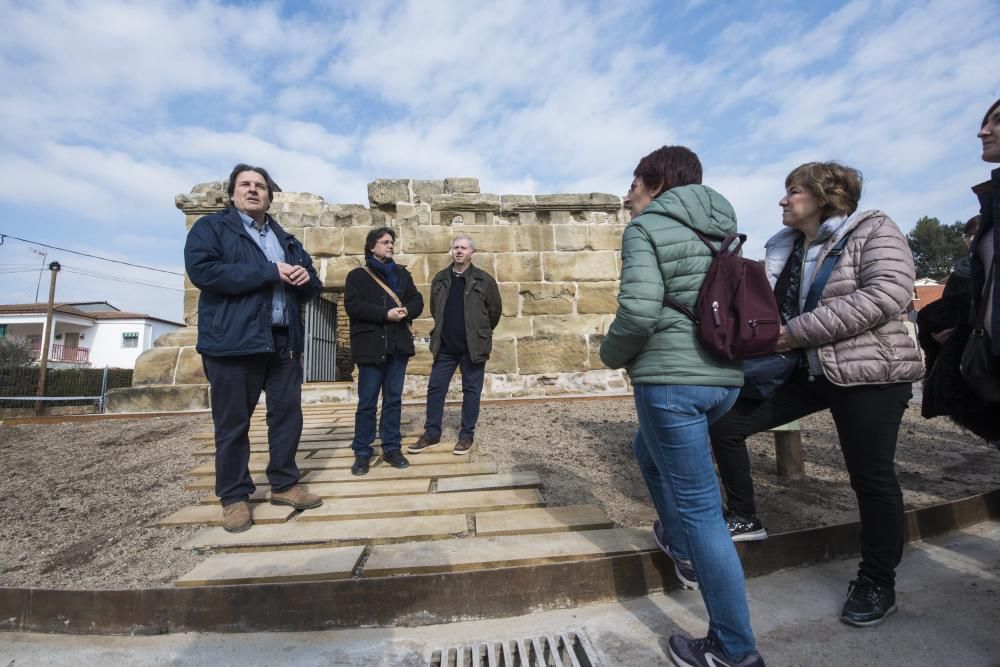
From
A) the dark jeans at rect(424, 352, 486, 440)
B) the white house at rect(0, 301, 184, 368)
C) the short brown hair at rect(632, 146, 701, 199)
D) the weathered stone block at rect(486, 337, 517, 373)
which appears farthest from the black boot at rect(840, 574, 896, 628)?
the white house at rect(0, 301, 184, 368)

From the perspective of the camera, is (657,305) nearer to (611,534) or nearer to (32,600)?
(611,534)

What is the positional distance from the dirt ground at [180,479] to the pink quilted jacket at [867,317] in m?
1.17

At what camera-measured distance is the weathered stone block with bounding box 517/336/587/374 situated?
7.58 meters

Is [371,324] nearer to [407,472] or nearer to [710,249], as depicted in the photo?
[407,472]

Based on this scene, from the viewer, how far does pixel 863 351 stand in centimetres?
202

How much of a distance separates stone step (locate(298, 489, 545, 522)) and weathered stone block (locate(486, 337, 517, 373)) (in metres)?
4.22

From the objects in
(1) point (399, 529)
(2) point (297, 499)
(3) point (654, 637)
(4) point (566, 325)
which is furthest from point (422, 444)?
(4) point (566, 325)

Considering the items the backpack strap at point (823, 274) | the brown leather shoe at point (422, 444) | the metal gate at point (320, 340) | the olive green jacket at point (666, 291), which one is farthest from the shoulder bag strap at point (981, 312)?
the metal gate at point (320, 340)

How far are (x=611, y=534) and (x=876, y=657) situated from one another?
1097 mm

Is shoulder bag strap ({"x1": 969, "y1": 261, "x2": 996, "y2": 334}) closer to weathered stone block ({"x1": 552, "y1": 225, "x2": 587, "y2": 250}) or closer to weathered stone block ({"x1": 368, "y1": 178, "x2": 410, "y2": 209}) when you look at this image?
weathered stone block ({"x1": 552, "y1": 225, "x2": 587, "y2": 250})

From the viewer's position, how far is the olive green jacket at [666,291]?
1.76m

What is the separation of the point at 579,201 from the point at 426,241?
2.34m

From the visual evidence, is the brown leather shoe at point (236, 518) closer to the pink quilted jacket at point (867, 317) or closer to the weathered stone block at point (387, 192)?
the pink quilted jacket at point (867, 317)

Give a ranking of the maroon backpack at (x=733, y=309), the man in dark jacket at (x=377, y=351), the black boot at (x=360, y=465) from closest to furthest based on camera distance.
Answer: the maroon backpack at (x=733, y=309) → the black boot at (x=360, y=465) → the man in dark jacket at (x=377, y=351)
